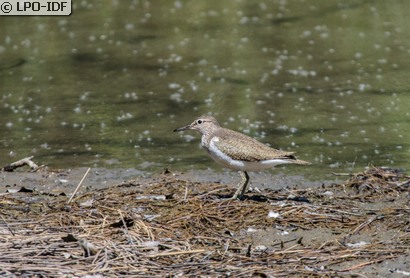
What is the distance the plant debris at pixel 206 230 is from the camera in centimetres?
684

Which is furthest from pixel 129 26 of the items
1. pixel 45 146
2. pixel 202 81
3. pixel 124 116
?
pixel 45 146

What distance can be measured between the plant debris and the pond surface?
1.37 meters

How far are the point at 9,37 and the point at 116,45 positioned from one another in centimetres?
212

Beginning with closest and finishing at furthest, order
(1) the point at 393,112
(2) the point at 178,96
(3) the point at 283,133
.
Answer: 1. (3) the point at 283,133
2. (1) the point at 393,112
3. (2) the point at 178,96

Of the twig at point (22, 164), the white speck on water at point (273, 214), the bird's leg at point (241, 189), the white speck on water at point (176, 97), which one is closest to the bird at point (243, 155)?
the bird's leg at point (241, 189)

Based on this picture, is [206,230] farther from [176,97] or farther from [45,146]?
[176,97]

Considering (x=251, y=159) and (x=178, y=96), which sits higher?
(x=251, y=159)

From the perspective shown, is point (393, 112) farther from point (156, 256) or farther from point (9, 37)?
point (9, 37)

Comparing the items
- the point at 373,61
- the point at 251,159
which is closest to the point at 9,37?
the point at 373,61

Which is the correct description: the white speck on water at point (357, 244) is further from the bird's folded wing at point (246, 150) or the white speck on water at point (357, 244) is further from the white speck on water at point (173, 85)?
the white speck on water at point (173, 85)

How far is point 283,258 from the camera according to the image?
23.6 ft

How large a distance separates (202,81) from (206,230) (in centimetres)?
686

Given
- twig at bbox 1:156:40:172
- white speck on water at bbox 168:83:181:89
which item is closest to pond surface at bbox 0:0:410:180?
white speck on water at bbox 168:83:181:89

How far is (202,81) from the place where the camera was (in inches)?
572
